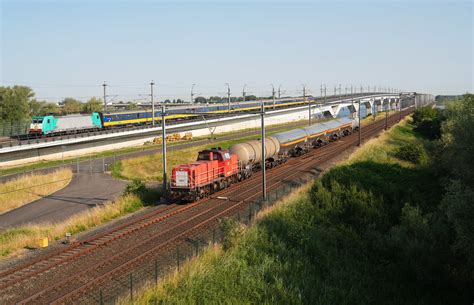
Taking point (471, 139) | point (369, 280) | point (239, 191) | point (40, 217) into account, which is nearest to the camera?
point (369, 280)

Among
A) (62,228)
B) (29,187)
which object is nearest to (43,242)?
(62,228)

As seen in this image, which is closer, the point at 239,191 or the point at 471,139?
the point at 471,139

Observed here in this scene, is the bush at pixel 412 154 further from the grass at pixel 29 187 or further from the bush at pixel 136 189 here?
the grass at pixel 29 187

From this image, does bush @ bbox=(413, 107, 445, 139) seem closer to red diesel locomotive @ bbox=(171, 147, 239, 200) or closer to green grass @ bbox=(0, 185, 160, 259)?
red diesel locomotive @ bbox=(171, 147, 239, 200)

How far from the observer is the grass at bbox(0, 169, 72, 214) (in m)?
35.7

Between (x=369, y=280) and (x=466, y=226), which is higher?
(x=466, y=226)

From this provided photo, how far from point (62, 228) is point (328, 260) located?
1513 cm

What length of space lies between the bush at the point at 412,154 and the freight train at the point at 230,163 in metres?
11.1

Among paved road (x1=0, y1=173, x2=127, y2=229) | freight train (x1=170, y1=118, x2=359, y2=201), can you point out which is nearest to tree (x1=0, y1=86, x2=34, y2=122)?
paved road (x1=0, y1=173, x2=127, y2=229)

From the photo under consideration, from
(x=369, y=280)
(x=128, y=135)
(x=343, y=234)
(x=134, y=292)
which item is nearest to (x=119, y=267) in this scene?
(x=134, y=292)

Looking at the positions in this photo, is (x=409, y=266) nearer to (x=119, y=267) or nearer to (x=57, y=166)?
(x=119, y=267)

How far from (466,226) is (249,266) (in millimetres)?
10355

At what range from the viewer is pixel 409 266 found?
22.4 m

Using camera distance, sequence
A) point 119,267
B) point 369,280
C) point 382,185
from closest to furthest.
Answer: point 119,267 < point 369,280 < point 382,185
